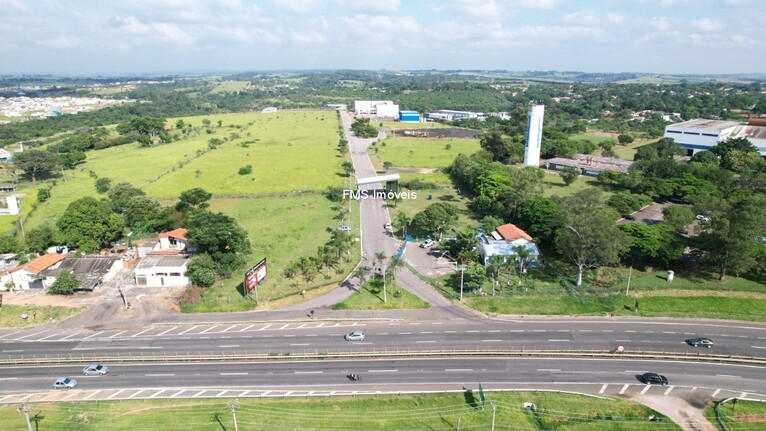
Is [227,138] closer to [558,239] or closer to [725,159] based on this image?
[558,239]

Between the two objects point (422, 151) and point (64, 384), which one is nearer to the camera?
point (64, 384)

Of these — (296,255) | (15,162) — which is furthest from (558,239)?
(15,162)

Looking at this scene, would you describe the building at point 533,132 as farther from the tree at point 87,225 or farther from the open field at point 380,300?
the tree at point 87,225

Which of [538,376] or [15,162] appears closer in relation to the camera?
[538,376]

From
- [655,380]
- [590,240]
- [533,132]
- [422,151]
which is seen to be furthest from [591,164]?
[655,380]

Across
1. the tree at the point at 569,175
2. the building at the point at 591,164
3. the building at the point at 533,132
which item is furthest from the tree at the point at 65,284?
the building at the point at 591,164

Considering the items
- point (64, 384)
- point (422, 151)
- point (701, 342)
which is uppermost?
point (422, 151)

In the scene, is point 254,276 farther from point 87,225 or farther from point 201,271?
point 87,225
